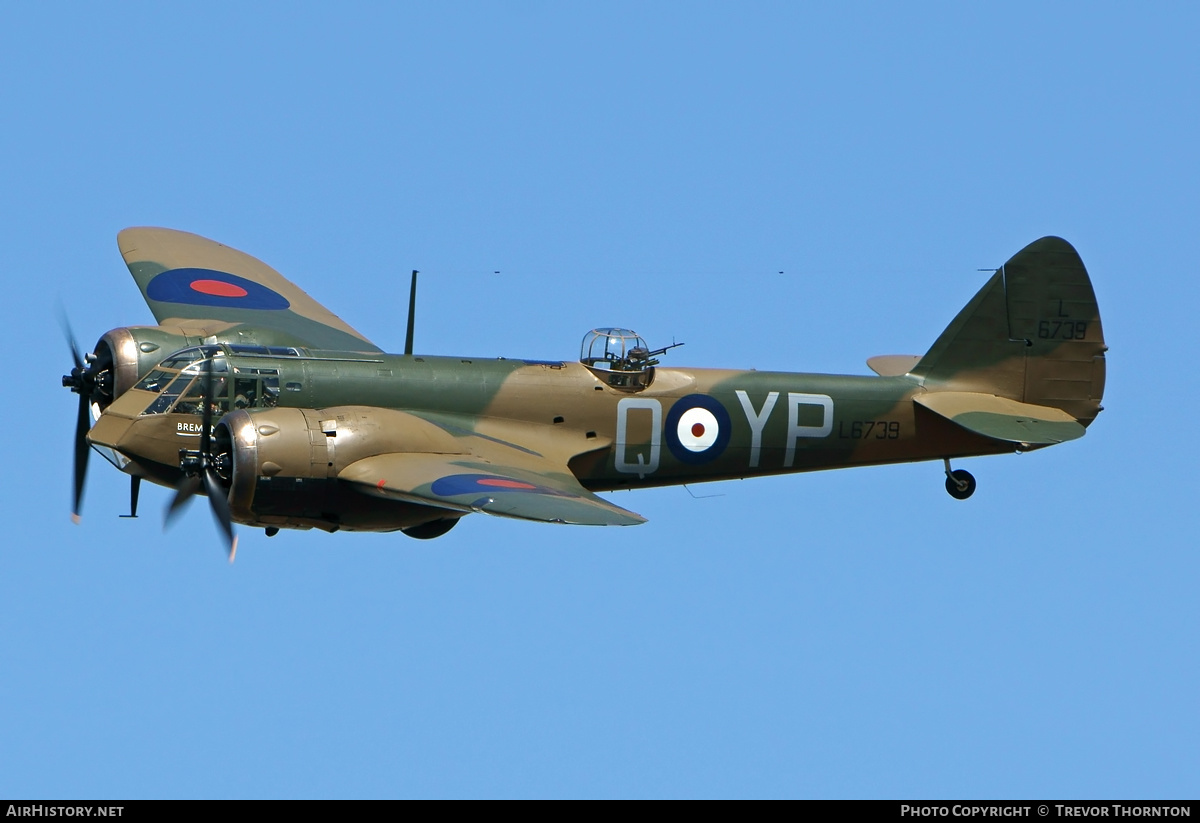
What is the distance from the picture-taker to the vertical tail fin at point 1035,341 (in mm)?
27625

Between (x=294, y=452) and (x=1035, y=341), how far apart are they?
10.7m

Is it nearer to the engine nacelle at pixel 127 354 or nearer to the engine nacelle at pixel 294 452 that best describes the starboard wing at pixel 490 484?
the engine nacelle at pixel 294 452

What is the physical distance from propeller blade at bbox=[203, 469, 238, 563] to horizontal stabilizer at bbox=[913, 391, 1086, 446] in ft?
31.5

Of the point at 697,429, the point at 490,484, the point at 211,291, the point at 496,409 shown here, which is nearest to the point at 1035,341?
the point at 697,429

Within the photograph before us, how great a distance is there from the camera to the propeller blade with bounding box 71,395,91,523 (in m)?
26.2

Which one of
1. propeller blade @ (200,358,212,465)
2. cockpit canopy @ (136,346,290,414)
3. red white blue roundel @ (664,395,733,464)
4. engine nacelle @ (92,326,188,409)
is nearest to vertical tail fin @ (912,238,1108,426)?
red white blue roundel @ (664,395,733,464)

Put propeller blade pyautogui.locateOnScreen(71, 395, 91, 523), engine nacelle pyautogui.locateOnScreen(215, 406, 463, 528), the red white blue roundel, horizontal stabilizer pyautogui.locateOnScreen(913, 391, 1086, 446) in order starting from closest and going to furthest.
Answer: engine nacelle pyautogui.locateOnScreen(215, 406, 463, 528) < propeller blade pyautogui.locateOnScreen(71, 395, 91, 523) < the red white blue roundel < horizontal stabilizer pyautogui.locateOnScreen(913, 391, 1086, 446)

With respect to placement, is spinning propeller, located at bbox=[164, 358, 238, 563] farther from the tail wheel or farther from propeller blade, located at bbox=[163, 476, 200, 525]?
the tail wheel

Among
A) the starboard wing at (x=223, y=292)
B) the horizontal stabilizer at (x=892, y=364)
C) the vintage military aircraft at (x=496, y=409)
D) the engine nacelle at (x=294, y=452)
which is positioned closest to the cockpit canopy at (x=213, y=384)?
the vintage military aircraft at (x=496, y=409)

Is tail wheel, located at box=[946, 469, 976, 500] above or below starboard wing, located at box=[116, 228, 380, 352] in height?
below

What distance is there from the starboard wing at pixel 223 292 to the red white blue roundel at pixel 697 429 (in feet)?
15.5

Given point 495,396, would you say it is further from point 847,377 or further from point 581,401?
point 847,377

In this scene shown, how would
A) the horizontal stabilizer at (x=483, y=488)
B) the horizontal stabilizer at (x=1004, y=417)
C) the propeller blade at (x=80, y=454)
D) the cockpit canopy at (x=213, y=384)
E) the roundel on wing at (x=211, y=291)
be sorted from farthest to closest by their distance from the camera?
the roundel on wing at (x=211, y=291) < the horizontal stabilizer at (x=1004, y=417) < the propeller blade at (x=80, y=454) < the cockpit canopy at (x=213, y=384) < the horizontal stabilizer at (x=483, y=488)

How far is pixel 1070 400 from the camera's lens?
90.6ft
